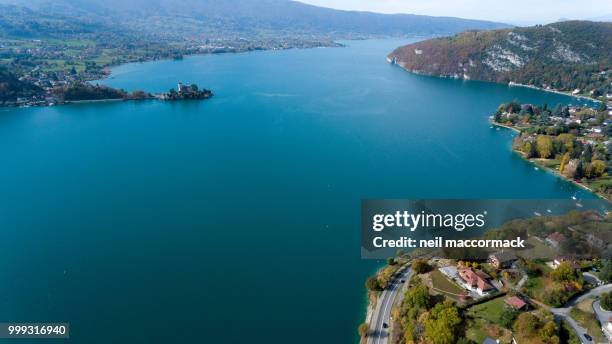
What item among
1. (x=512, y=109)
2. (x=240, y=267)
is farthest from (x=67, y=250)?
(x=512, y=109)

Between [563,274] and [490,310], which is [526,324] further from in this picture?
[563,274]

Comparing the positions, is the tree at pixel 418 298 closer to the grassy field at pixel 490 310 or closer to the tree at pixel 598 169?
the grassy field at pixel 490 310

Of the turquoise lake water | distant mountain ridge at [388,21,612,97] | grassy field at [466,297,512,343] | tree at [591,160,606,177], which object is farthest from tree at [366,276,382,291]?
distant mountain ridge at [388,21,612,97]

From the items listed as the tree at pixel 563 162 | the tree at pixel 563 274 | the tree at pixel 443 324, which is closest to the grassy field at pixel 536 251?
the tree at pixel 563 274

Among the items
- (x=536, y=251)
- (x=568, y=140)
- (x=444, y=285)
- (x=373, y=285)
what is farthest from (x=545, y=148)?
(x=373, y=285)

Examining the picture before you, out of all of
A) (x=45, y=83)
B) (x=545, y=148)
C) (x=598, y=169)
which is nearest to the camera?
(x=598, y=169)

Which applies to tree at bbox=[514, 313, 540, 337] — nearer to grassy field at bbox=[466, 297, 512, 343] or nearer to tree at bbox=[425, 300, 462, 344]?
grassy field at bbox=[466, 297, 512, 343]
